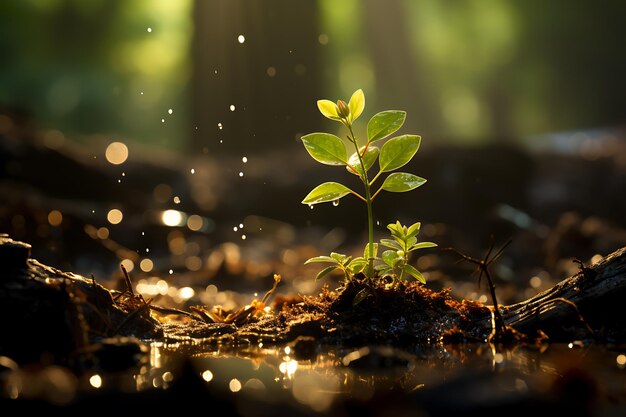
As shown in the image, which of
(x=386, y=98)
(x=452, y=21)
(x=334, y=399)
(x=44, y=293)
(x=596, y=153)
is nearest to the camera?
(x=334, y=399)

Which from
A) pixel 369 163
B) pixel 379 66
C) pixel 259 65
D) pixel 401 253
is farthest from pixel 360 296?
pixel 379 66

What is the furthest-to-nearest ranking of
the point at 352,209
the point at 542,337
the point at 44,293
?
the point at 352,209 → the point at 542,337 → the point at 44,293

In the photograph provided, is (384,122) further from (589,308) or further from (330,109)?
(589,308)

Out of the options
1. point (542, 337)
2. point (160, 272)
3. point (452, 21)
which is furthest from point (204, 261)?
point (452, 21)

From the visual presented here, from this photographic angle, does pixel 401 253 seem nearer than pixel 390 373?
No

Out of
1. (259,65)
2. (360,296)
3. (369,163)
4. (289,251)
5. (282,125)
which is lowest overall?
(360,296)

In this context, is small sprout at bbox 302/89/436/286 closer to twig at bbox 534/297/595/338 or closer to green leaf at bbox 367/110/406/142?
green leaf at bbox 367/110/406/142

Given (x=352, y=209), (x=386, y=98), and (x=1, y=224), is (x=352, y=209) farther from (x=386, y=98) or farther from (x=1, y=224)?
(x=386, y=98)

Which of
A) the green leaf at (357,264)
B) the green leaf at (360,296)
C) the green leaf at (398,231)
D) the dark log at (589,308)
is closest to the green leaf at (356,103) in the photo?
the green leaf at (398,231)
